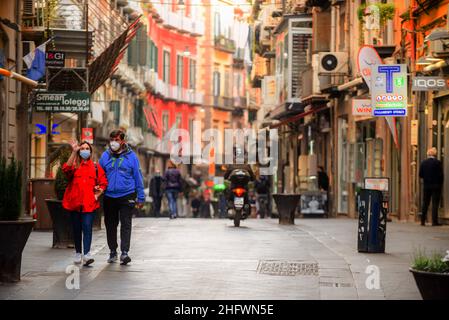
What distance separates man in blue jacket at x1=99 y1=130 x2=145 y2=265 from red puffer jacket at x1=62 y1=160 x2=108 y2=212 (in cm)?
43

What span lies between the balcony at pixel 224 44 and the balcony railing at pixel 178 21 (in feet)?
18.9

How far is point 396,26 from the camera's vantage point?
34.0m

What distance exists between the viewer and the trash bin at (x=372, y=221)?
19062 mm

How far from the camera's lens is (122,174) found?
17.2 metres

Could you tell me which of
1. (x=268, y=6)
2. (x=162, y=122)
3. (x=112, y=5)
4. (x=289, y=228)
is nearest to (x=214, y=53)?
(x=162, y=122)

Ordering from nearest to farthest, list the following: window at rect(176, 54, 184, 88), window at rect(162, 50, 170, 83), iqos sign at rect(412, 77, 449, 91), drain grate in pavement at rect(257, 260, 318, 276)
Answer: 1. drain grate in pavement at rect(257, 260, 318, 276)
2. iqos sign at rect(412, 77, 449, 91)
3. window at rect(162, 50, 170, 83)
4. window at rect(176, 54, 184, 88)

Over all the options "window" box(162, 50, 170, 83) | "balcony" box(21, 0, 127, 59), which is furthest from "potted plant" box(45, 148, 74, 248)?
"window" box(162, 50, 170, 83)

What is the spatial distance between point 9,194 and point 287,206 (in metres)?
17.1

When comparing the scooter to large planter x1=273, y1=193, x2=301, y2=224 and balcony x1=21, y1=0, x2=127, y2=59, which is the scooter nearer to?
large planter x1=273, y1=193, x2=301, y2=224

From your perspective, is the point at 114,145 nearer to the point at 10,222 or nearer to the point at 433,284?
the point at 10,222

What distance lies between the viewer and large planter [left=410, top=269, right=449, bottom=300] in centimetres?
1078

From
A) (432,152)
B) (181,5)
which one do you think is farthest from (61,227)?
(181,5)

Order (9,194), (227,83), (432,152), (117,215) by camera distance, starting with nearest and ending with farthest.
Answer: (9,194) < (117,215) < (432,152) < (227,83)
